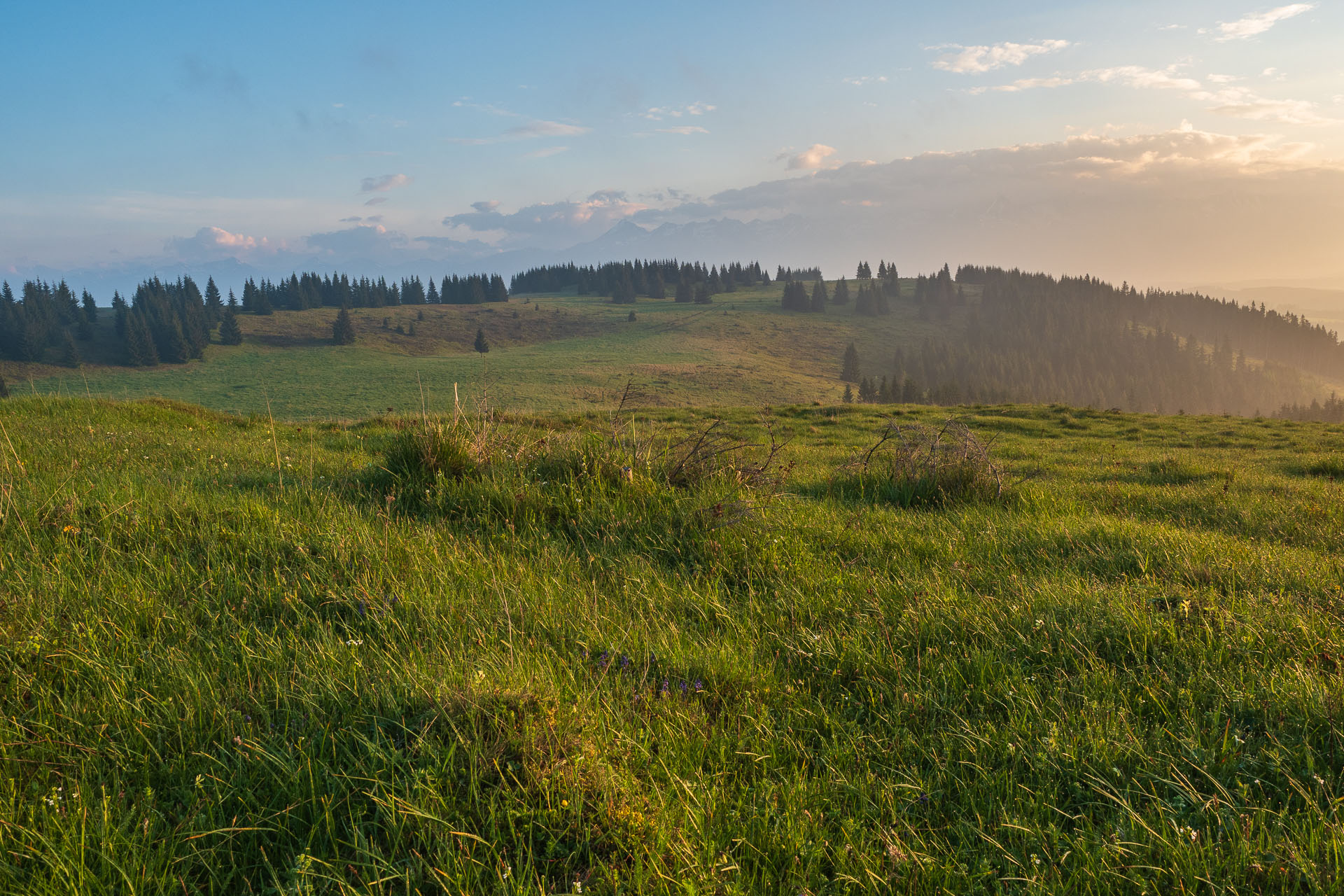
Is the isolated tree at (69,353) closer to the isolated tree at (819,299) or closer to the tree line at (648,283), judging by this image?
the tree line at (648,283)

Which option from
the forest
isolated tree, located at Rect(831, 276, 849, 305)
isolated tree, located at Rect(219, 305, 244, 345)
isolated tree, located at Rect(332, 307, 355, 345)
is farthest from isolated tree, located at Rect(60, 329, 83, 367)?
isolated tree, located at Rect(831, 276, 849, 305)

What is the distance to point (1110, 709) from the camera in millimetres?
2672

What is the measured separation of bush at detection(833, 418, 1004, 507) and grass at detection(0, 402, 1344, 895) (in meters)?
1.28

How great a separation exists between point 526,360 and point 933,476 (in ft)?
297

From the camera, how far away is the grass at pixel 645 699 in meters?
1.92

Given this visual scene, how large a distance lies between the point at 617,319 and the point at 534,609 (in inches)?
5672

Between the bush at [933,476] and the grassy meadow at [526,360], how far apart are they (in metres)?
17.2

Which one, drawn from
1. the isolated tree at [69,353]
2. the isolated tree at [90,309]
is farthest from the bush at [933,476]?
the isolated tree at [90,309]

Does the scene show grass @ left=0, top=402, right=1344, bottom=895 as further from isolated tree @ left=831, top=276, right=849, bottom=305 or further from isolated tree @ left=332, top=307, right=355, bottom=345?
isolated tree @ left=831, top=276, right=849, bottom=305

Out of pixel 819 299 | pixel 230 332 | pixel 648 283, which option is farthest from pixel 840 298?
pixel 230 332

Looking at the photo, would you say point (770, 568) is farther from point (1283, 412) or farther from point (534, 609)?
point (1283, 412)

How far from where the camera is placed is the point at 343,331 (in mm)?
113500

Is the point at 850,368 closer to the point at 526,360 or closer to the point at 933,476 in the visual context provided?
the point at 526,360

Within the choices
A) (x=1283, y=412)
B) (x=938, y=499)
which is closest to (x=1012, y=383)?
(x=1283, y=412)
